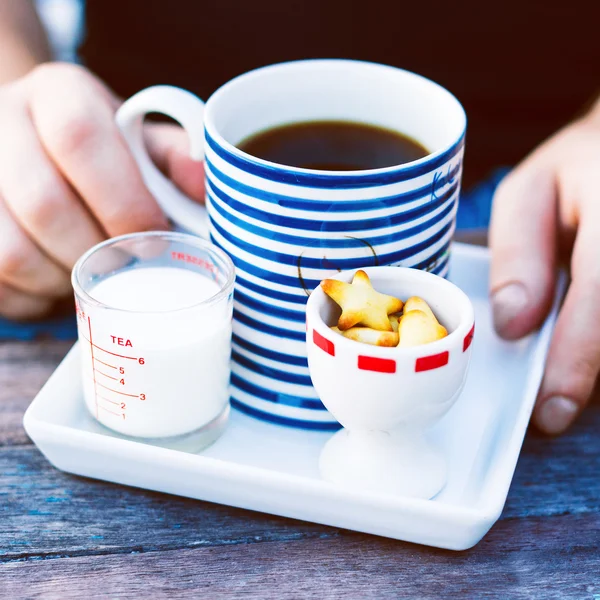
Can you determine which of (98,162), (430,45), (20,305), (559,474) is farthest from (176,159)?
(430,45)

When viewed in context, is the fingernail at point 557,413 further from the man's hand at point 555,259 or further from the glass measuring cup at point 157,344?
the glass measuring cup at point 157,344

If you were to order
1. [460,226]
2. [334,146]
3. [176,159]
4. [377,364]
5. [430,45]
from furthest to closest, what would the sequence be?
[430,45] → [460,226] → [176,159] → [334,146] → [377,364]

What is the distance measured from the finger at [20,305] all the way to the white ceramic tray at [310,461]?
14 cm

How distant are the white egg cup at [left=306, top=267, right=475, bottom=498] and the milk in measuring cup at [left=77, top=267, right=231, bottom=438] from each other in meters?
0.09

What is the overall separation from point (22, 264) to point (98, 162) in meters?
0.13

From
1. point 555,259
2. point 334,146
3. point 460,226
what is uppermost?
point 334,146

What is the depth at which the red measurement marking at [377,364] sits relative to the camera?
512 mm

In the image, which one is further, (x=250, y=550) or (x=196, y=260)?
(x=196, y=260)

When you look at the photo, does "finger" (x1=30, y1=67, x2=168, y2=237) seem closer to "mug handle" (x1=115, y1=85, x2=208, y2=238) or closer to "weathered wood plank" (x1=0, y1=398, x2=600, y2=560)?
"mug handle" (x1=115, y1=85, x2=208, y2=238)

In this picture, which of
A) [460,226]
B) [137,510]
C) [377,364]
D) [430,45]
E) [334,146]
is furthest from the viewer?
[430,45]

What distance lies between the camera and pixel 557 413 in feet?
2.26

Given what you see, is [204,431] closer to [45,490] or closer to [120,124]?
[45,490]

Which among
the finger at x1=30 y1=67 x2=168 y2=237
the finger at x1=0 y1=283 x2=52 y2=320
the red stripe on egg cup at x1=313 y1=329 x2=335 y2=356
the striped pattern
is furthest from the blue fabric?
the red stripe on egg cup at x1=313 y1=329 x2=335 y2=356

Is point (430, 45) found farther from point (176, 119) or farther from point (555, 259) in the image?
point (176, 119)
